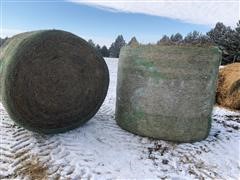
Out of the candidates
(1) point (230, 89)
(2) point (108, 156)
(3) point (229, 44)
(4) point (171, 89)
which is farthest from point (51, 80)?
(3) point (229, 44)

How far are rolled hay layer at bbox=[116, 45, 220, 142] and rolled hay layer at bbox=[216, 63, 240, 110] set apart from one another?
2.51 metres

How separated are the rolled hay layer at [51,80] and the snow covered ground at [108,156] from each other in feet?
0.89

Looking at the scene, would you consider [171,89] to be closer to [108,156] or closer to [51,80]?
[108,156]

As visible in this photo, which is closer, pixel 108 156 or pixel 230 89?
pixel 108 156

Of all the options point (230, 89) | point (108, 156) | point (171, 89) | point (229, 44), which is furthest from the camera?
point (229, 44)

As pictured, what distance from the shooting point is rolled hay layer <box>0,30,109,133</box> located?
353cm

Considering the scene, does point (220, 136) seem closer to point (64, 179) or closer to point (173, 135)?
point (173, 135)

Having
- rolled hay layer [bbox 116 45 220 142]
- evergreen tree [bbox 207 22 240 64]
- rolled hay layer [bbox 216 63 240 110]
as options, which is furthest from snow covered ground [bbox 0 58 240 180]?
evergreen tree [bbox 207 22 240 64]

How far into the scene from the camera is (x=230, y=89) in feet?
21.6

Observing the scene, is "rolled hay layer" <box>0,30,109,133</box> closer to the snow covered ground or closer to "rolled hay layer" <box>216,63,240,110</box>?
the snow covered ground

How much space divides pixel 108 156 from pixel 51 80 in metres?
1.20

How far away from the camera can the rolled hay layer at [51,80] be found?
3.53m

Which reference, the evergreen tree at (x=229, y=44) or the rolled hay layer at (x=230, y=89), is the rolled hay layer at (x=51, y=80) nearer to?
the rolled hay layer at (x=230, y=89)

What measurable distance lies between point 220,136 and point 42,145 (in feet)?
8.84
